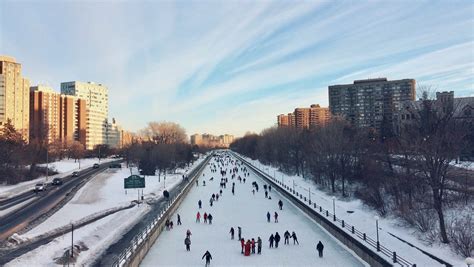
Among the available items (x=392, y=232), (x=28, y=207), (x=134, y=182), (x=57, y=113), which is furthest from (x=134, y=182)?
(x=57, y=113)

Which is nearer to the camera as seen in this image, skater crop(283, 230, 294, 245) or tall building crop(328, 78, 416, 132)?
skater crop(283, 230, 294, 245)

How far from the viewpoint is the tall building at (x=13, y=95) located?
10212cm

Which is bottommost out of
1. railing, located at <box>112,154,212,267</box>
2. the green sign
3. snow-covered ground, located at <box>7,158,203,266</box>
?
snow-covered ground, located at <box>7,158,203,266</box>

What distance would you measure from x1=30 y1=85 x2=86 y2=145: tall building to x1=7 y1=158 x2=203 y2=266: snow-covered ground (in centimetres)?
8558

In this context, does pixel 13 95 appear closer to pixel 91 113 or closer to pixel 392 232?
pixel 91 113

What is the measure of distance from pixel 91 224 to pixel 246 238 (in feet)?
40.3

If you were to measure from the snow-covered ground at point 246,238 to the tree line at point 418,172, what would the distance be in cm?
660

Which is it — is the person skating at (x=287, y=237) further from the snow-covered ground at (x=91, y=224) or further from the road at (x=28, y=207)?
the road at (x=28, y=207)

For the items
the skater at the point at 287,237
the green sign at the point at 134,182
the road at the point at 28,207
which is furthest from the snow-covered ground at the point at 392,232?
the road at the point at 28,207

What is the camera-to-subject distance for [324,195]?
4609 cm

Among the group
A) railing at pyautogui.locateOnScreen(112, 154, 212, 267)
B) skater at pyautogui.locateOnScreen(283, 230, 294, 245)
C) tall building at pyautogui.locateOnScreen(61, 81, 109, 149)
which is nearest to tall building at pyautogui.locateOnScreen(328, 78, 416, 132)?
tall building at pyautogui.locateOnScreen(61, 81, 109, 149)

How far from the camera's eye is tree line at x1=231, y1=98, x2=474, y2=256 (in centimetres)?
2414

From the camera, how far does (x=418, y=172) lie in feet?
98.1

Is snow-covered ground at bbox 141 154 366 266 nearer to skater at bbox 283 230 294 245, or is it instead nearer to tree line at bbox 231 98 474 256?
skater at bbox 283 230 294 245
